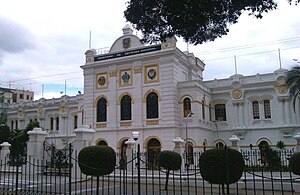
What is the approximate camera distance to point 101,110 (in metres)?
30.7

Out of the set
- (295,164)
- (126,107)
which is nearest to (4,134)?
(126,107)

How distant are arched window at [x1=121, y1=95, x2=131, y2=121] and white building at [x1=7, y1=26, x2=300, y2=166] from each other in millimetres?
89

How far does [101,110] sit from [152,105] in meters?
5.28

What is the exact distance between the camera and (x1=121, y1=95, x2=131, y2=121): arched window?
2945 centimetres

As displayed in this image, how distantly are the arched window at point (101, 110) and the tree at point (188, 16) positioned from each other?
64.2 feet

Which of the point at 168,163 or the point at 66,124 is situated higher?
the point at 66,124

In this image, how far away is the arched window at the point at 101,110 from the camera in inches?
1203

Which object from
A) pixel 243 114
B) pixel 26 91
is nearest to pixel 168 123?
pixel 243 114

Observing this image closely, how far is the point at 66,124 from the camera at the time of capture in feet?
121

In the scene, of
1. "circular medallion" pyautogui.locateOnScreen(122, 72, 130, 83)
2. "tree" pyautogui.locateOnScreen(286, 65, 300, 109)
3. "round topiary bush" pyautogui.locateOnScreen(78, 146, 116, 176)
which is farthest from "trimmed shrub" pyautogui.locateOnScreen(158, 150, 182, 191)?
"circular medallion" pyautogui.locateOnScreen(122, 72, 130, 83)

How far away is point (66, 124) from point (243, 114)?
62.7 ft

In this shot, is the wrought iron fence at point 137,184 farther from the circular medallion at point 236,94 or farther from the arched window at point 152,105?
the circular medallion at point 236,94

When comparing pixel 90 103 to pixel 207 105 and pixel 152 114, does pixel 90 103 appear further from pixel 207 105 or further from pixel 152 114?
pixel 207 105

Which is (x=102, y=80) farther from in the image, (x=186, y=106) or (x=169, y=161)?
(x=169, y=161)
